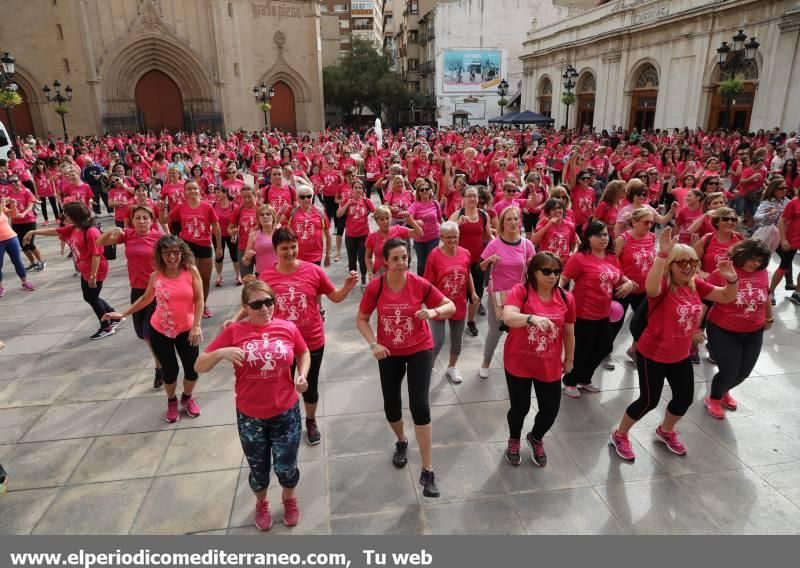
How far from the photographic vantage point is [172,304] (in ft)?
14.4

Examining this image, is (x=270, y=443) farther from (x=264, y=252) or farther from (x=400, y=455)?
(x=264, y=252)

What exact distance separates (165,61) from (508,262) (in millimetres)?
36968

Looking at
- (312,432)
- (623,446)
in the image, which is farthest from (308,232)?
(623,446)

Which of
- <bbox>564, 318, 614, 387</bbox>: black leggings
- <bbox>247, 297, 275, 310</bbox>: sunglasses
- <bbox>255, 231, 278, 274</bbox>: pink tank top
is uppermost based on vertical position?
<bbox>247, 297, 275, 310</bbox>: sunglasses

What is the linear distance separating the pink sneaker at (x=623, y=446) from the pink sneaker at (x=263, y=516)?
2798 mm

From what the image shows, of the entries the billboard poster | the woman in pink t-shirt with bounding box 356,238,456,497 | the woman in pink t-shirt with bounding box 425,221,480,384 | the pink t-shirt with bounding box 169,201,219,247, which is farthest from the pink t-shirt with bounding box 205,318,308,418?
the billboard poster

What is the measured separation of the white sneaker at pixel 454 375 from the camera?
18.1 ft

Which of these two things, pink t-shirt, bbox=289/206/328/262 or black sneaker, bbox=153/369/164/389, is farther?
pink t-shirt, bbox=289/206/328/262

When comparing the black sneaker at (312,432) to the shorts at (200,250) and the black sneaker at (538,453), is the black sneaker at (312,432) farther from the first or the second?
the shorts at (200,250)

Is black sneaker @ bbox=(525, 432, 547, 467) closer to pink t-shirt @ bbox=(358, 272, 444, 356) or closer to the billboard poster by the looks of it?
pink t-shirt @ bbox=(358, 272, 444, 356)

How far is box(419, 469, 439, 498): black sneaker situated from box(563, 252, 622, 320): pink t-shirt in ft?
6.91

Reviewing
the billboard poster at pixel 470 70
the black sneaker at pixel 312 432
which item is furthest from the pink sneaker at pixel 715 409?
the billboard poster at pixel 470 70

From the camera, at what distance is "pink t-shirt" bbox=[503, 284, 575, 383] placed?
372cm

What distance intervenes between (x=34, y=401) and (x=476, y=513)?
464 centimetres
